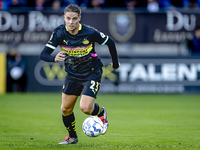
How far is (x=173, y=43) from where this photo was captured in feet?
52.1

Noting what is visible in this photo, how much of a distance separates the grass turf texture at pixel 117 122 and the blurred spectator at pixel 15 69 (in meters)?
0.64

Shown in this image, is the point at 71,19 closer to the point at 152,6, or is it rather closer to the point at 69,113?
the point at 69,113

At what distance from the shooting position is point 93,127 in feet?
19.6

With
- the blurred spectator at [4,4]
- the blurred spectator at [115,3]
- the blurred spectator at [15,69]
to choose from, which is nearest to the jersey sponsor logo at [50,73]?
the blurred spectator at [15,69]

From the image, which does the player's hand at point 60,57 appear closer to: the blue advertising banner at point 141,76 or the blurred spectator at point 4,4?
the blue advertising banner at point 141,76

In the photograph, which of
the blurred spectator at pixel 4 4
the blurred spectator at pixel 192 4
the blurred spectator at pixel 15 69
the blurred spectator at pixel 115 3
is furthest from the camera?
the blurred spectator at pixel 115 3

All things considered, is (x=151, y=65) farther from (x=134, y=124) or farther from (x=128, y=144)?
(x=128, y=144)

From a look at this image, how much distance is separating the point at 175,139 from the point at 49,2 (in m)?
11.5

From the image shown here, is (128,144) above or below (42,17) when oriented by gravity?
below

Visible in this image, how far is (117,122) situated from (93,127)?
10.3 ft

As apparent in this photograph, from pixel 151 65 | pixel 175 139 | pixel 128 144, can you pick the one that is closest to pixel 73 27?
pixel 128 144

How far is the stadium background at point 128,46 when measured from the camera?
605 inches

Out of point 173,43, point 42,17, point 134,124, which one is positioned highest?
point 42,17

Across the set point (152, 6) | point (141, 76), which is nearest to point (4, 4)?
point (152, 6)
